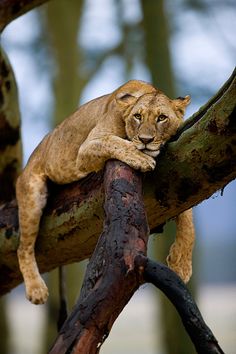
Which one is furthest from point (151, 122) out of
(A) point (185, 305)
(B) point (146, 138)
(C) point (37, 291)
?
(A) point (185, 305)

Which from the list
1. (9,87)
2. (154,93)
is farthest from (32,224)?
(9,87)

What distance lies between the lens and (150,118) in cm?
331

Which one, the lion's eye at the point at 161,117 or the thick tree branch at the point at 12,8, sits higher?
the thick tree branch at the point at 12,8

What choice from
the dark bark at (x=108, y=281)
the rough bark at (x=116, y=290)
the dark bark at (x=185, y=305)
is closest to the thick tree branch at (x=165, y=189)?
the dark bark at (x=108, y=281)

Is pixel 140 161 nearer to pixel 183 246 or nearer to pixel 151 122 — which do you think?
pixel 151 122

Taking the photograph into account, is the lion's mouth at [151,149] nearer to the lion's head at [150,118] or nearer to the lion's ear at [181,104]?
the lion's head at [150,118]

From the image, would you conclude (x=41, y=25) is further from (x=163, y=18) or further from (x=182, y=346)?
(x=182, y=346)

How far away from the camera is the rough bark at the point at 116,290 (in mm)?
2057

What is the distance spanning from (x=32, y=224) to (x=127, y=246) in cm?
161

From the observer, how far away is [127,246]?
231 centimetres

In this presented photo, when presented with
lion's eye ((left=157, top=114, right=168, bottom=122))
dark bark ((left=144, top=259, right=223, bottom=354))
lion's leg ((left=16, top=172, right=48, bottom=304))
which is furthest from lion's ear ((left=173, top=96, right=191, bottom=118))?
dark bark ((left=144, top=259, right=223, bottom=354))

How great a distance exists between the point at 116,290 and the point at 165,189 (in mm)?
1044

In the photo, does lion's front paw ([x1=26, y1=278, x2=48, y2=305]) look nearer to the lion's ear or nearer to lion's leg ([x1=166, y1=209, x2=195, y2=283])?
A: lion's leg ([x1=166, y1=209, x2=195, y2=283])

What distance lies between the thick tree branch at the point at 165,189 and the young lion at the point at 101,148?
63 millimetres
